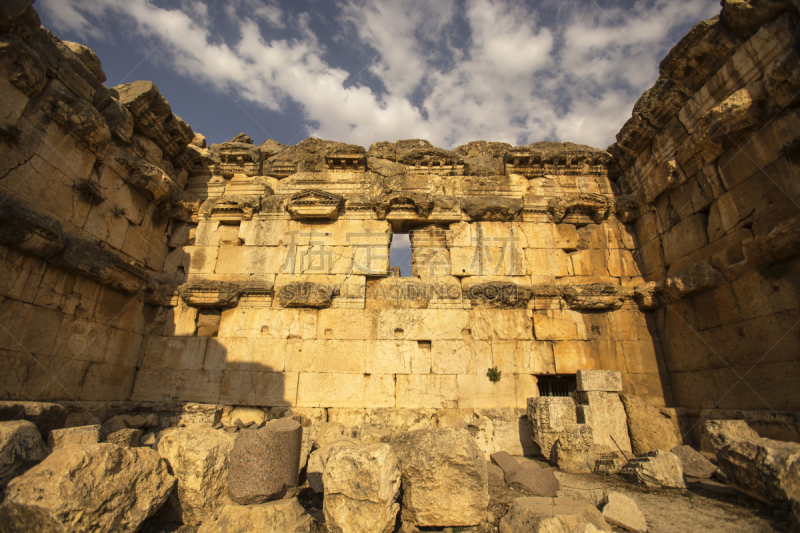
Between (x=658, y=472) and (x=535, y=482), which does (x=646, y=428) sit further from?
(x=535, y=482)

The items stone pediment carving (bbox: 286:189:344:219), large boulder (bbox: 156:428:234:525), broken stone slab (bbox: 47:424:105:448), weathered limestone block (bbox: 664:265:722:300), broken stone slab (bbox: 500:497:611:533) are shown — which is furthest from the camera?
stone pediment carving (bbox: 286:189:344:219)

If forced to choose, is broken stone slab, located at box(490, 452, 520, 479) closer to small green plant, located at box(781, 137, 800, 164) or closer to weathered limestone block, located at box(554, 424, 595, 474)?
weathered limestone block, located at box(554, 424, 595, 474)

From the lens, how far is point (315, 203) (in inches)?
305

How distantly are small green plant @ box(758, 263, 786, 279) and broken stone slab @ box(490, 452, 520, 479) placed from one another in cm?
436

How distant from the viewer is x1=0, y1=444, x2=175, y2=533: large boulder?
2670 mm

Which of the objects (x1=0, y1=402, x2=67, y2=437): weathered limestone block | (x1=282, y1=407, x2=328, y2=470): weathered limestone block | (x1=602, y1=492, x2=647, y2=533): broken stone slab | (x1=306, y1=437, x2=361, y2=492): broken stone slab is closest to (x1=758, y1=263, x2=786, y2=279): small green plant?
(x1=602, y1=492, x2=647, y2=533): broken stone slab

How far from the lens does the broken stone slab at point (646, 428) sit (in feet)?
18.5

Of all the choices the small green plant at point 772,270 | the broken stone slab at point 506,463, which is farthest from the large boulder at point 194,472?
the small green plant at point 772,270

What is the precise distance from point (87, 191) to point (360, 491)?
6.47 m

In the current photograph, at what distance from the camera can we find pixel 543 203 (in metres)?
8.09

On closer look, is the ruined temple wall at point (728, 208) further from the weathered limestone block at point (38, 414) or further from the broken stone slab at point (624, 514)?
the weathered limestone block at point (38, 414)

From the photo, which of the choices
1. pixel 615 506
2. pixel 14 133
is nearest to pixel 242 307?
pixel 14 133

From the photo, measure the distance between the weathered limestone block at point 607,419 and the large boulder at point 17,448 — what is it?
6.48 meters

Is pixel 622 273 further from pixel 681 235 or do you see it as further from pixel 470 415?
pixel 470 415
